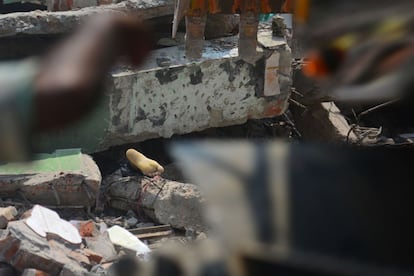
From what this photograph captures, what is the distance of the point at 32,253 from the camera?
273 inches

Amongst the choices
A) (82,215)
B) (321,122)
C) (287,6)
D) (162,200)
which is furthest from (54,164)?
(321,122)

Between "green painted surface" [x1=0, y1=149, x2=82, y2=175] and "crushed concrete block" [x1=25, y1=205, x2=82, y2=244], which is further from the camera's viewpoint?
"green painted surface" [x1=0, y1=149, x2=82, y2=175]

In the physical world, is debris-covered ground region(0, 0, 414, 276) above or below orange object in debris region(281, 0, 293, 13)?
below

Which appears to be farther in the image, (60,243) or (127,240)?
(127,240)

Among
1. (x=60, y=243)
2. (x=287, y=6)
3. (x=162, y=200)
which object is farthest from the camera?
(x=162, y=200)

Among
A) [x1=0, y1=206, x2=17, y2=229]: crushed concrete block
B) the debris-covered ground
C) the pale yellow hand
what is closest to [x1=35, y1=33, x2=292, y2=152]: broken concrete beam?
the debris-covered ground

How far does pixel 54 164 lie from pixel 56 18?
1.63 m

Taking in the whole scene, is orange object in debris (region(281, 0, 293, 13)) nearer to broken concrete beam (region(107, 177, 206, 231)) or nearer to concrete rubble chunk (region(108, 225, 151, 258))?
broken concrete beam (region(107, 177, 206, 231))

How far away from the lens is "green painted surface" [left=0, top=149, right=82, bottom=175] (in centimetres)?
834

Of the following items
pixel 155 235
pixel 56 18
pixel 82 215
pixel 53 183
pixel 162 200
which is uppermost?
pixel 56 18

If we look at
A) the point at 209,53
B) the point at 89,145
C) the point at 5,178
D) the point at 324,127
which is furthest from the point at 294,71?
the point at 5,178

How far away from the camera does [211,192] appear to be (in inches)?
61.9

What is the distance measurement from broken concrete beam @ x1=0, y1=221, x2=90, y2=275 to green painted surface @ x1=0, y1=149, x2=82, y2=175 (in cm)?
112

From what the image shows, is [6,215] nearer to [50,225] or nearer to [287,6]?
[50,225]
